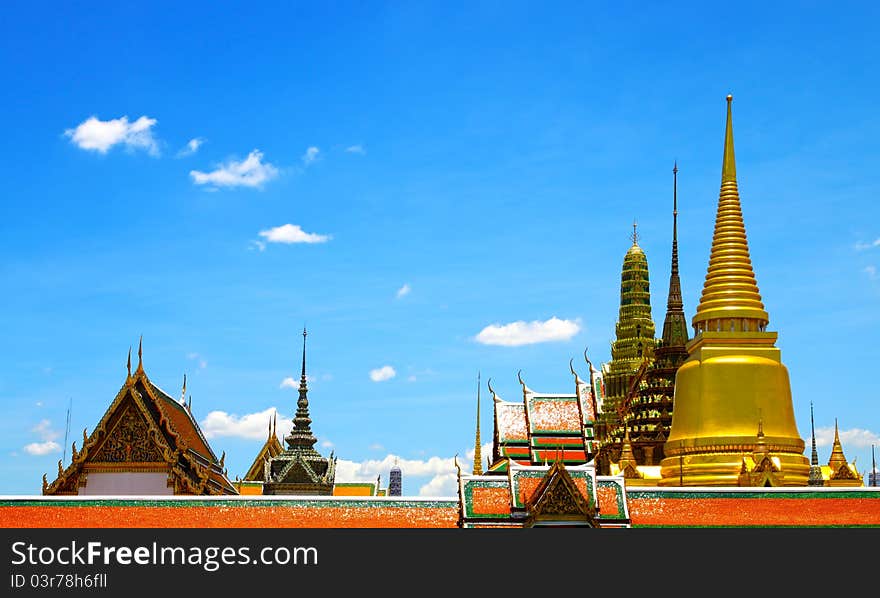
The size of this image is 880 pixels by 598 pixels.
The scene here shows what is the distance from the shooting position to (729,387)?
1155 inches

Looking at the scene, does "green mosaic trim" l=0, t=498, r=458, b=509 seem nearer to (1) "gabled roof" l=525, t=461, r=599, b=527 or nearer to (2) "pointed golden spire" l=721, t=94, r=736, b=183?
(1) "gabled roof" l=525, t=461, r=599, b=527

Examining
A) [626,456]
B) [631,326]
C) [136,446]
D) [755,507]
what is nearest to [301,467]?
[136,446]

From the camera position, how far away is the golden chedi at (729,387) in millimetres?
28484

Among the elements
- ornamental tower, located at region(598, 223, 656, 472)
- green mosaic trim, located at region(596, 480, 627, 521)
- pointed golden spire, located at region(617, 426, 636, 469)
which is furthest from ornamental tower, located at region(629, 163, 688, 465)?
green mosaic trim, located at region(596, 480, 627, 521)

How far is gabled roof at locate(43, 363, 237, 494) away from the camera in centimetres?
2752

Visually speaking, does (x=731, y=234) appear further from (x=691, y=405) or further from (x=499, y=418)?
(x=499, y=418)

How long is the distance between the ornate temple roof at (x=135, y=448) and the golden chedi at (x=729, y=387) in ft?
38.4

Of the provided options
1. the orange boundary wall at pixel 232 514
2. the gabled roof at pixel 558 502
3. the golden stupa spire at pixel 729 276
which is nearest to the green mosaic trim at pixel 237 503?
the orange boundary wall at pixel 232 514

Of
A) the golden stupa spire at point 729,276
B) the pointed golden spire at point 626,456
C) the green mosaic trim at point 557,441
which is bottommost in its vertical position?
the pointed golden spire at point 626,456

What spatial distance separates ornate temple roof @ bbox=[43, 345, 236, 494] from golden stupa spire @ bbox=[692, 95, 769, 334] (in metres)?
13.2

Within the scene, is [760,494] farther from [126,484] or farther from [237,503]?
[126,484]

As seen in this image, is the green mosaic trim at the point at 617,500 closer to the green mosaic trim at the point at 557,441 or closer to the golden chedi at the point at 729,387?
the golden chedi at the point at 729,387
